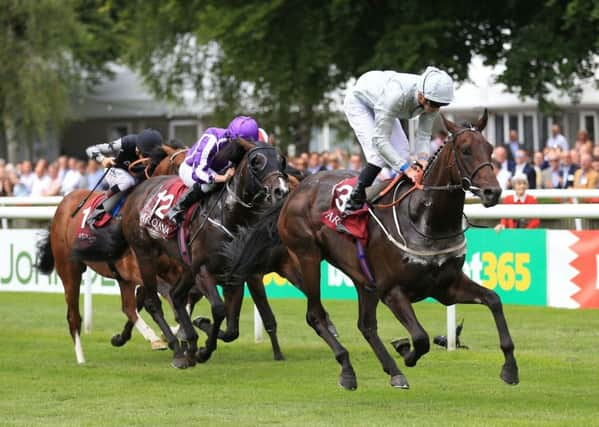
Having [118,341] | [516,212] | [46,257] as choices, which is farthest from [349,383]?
[46,257]

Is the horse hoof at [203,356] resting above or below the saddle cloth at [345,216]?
below

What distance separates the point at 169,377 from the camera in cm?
921

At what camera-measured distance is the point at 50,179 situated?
870 inches

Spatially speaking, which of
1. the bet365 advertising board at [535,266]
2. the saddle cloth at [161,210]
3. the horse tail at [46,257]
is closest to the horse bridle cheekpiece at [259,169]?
the saddle cloth at [161,210]

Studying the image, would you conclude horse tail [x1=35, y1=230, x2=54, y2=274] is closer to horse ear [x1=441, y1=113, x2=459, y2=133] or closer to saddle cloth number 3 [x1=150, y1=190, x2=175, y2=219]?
saddle cloth number 3 [x1=150, y1=190, x2=175, y2=219]

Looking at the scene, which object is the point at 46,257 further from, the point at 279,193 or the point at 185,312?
the point at 279,193

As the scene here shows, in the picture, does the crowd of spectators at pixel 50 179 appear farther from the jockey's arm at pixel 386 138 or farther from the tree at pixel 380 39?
the jockey's arm at pixel 386 138

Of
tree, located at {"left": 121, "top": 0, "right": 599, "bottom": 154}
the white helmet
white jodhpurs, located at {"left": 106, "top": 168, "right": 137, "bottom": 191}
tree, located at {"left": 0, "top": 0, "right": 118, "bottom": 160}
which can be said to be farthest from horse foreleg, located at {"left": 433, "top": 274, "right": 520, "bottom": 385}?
tree, located at {"left": 0, "top": 0, "right": 118, "bottom": 160}

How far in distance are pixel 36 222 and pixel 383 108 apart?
31.1ft

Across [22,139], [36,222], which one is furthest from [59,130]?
[36,222]

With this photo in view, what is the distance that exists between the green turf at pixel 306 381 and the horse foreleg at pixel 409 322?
27 cm

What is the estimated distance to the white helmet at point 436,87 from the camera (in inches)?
306

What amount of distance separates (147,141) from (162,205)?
3.32 feet

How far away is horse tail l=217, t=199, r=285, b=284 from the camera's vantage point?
9328 mm
